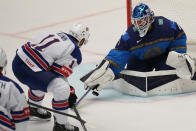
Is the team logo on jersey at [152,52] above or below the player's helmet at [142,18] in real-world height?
below

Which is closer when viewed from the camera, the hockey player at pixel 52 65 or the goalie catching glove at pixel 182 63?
the hockey player at pixel 52 65

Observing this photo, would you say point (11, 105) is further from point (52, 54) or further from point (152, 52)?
point (152, 52)

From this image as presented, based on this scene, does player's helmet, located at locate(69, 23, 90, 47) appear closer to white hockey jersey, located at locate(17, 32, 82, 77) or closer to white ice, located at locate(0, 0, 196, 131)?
white hockey jersey, located at locate(17, 32, 82, 77)

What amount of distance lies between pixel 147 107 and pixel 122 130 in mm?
480

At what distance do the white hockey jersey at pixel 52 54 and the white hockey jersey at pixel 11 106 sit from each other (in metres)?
0.58

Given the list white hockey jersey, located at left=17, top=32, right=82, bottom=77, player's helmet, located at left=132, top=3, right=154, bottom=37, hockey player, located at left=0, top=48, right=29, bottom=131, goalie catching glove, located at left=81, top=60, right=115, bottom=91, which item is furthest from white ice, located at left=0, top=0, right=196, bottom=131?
hockey player, located at left=0, top=48, right=29, bottom=131

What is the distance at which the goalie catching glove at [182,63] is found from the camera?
4.17m

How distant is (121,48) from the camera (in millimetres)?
4293

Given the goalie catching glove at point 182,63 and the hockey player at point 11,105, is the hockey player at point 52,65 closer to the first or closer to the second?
the hockey player at point 11,105

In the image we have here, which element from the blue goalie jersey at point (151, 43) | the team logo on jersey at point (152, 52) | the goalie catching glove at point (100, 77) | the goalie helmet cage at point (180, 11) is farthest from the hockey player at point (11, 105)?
the goalie helmet cage at point (180, 11)

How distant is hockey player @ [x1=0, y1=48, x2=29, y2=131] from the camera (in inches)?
115

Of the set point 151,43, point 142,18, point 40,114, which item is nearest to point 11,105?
point 40,114

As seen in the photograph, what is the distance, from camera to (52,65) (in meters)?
3.60

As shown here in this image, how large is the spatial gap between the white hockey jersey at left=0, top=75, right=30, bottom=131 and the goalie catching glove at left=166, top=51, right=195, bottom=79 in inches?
64.6
